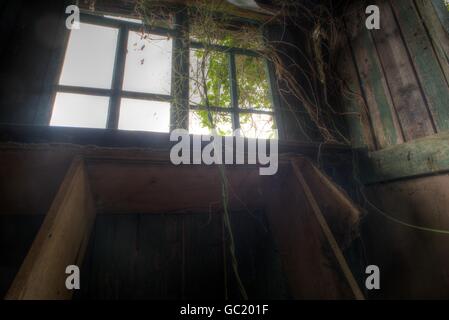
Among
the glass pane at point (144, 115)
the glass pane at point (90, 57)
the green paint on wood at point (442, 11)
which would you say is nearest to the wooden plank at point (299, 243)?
the glass pane at point (144, 115)

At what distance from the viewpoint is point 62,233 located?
77 cm

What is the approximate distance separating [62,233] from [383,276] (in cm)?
170

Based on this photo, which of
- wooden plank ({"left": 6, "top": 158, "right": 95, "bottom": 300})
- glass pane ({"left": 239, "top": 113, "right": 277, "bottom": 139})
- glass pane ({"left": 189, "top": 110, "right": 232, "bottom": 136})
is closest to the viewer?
wooden plank ({"left": 6, "top": 158, "right": 95, "bottom": 300})

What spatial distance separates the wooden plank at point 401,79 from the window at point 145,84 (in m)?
0.84

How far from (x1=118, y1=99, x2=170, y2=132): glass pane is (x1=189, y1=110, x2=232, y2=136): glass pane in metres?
0.19

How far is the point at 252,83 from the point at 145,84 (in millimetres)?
907

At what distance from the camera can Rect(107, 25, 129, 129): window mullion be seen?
159 centimetres

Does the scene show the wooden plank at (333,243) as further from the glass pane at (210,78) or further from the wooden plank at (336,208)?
the glass pane at (210,78)

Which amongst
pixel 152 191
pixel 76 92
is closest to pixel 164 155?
pixel 152 191

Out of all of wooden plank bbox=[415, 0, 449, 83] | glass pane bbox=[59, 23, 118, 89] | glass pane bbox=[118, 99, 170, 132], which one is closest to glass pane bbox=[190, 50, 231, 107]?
glass pane bbox=[118, 99, 170, 132]

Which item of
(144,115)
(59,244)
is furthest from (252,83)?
(59,244)

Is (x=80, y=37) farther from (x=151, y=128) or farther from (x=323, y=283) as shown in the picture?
(x=323, y=283)

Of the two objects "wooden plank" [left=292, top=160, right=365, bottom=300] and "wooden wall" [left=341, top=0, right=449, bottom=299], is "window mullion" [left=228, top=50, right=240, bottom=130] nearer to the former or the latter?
"wooden plank" [left=292, top=160, right=365, bottom=300]

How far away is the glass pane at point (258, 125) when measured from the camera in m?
1.82
